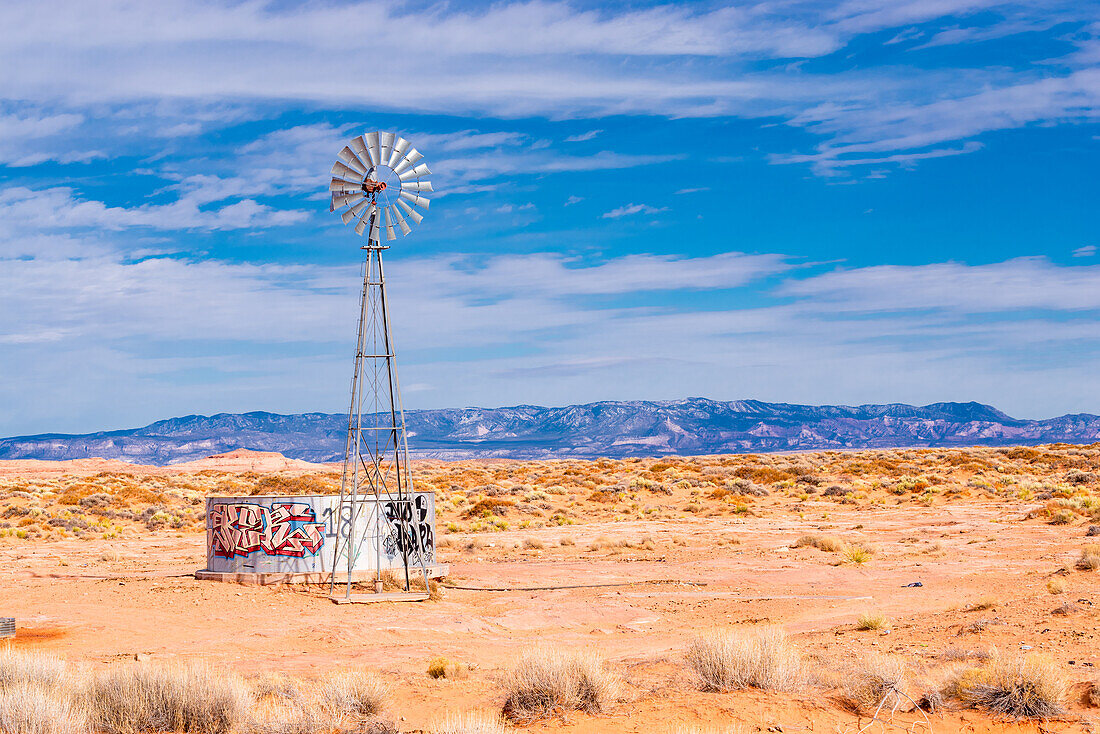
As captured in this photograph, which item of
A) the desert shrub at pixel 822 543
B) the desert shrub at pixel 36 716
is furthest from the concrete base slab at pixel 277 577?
the desert shrub at pixel 822 543

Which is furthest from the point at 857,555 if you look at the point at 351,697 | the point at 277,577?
the point at 351,697

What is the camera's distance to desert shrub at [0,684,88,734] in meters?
8.59

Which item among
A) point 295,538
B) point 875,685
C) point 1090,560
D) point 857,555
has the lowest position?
point 857,555

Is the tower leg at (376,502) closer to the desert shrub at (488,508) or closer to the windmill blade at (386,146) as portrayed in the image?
the windmill blade at (386,146)

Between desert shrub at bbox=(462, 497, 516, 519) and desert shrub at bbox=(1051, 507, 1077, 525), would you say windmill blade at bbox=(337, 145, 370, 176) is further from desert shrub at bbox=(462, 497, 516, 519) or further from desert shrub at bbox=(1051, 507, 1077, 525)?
desert shrub at bbox=(1051, 507, 1077, 525)

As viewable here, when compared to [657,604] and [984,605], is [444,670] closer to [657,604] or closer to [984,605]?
[657,604]

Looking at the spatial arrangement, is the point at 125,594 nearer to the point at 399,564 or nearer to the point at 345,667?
the point at 399,564

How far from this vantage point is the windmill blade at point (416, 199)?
19828 millimetres

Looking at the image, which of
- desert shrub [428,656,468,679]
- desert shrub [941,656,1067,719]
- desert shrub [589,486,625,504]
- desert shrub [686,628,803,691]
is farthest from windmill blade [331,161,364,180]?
desert shrub [589,486,625,504]

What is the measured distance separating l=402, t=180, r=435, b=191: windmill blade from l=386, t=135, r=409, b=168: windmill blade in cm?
48

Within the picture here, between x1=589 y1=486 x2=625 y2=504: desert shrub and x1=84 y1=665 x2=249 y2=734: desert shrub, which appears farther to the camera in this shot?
x1=589 y1=486 x2=625 y2=504: desert shrub

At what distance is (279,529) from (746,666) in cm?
1231

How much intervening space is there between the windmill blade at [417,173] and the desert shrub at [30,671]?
11.8 meters

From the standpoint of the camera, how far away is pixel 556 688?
9.84m
